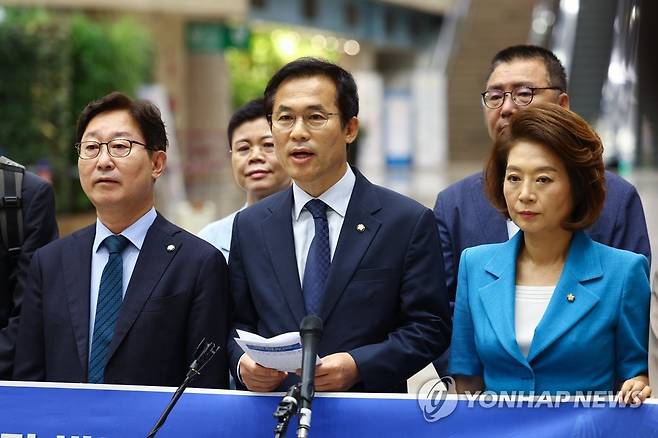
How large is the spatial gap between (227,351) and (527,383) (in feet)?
3.32

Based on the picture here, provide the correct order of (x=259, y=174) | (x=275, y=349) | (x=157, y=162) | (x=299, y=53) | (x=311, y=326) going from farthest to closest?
(x=299, y=53) → (x=259, y=174) → (x=157, y=162) → (x=275, y=349) → (x=311, y=326)

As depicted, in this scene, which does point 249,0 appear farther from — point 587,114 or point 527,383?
point 527,383

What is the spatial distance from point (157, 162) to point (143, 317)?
607 millimetres

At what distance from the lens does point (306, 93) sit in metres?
3.55

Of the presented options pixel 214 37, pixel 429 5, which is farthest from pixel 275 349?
pixel 429 5

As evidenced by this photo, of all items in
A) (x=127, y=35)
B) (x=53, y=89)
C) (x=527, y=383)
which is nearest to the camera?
(x=527, y=383)

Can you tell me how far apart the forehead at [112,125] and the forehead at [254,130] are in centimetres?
151

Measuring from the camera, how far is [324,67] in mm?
3609

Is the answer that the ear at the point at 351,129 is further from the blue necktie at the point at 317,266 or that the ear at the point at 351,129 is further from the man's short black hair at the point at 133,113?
the man's short black hair at the point at 133,113

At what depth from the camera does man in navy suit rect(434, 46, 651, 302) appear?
168 inches

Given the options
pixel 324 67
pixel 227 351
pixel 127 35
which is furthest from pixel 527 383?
pixel 127 35

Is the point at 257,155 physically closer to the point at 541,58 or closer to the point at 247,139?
the point at 247,139

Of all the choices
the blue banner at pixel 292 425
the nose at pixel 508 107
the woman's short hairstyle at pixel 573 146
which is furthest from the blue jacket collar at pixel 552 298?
the nose at pixel 508 107

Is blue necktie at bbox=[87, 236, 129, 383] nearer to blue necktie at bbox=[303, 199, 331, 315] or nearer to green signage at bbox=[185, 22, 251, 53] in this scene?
blue necktie at bbox=[303, 199, 331, 315]
